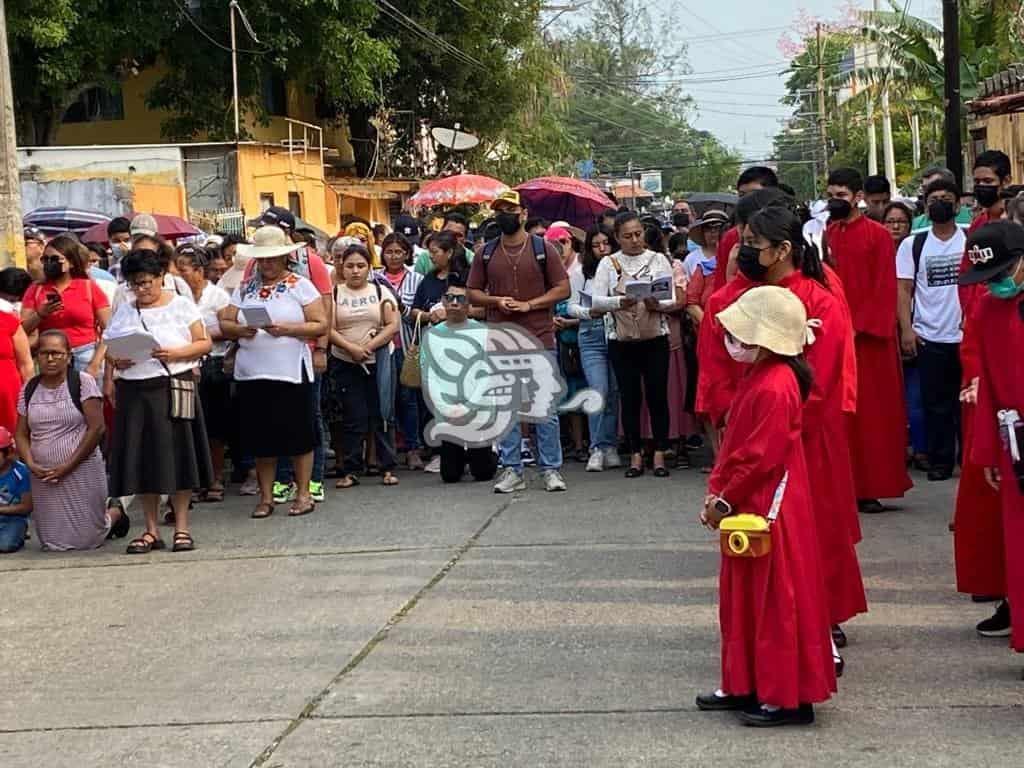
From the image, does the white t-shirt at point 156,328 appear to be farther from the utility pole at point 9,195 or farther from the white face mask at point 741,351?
the white face mask at point 741,351

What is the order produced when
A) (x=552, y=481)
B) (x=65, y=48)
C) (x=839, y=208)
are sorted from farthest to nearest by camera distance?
(x=65, y=48) < (x=552, y=481) < (x=839, y=208)

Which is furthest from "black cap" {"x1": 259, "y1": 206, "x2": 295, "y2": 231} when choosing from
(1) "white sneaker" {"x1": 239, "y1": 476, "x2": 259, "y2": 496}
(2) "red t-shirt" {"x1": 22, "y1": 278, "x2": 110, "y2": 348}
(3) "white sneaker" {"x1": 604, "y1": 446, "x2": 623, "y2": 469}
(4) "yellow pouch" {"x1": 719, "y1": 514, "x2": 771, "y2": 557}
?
(4) "yellow pouch" {"x1": 719, "y1": 514, "x2": 771, "y2": 557}

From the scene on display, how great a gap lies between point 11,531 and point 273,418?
1719 mm

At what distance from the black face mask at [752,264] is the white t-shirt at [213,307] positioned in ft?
18.3

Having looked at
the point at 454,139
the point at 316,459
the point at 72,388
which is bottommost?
the point at 316,459

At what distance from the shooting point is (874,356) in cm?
967

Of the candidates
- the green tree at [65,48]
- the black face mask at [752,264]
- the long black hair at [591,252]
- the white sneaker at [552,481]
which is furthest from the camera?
the green tree at [65,48]

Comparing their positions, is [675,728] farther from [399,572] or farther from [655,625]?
[399,572]

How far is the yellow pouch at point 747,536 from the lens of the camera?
5.39 m

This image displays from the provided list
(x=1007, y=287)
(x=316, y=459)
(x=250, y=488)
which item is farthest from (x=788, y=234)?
(x=250, y=488)

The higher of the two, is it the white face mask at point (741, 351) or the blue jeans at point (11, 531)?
the white face mask at point (741, 351)

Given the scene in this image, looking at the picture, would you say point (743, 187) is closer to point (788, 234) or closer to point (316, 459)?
point (788, 234)

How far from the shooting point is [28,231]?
516 inches

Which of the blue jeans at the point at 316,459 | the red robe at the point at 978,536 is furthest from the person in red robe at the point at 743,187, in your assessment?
the blue jeans at the point at 316,459
